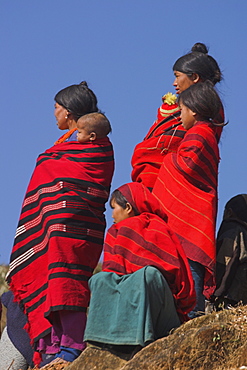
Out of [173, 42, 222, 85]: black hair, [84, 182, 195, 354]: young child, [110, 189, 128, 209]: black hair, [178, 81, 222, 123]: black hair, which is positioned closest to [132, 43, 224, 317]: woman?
[173, 42, 222, 85]: black hair

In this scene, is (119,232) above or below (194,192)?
below

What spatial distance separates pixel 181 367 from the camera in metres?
5.18

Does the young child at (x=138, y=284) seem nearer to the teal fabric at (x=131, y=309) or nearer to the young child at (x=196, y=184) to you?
the teal fabric at (x=131, y=309)

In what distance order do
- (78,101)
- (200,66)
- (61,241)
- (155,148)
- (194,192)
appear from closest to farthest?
(194,192) < (61,241) < (155,148) < (200,66) < (78,101)

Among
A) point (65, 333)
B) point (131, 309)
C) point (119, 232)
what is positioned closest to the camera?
point (131, 309)

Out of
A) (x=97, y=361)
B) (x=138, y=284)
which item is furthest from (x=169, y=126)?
(x=97, y=361)

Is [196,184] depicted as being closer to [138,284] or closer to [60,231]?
[60,231]

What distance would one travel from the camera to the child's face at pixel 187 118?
7.07 metres

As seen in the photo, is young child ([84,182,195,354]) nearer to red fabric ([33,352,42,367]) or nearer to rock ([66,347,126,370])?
rock ([66,347,126,370])

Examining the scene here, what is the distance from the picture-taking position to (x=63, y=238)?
6.90m

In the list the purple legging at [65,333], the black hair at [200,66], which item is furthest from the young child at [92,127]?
the purple legging at [65,333]

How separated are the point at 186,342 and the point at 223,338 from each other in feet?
0.84

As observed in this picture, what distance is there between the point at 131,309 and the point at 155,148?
217cm

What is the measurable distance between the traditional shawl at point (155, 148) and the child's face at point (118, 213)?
1112 mm
